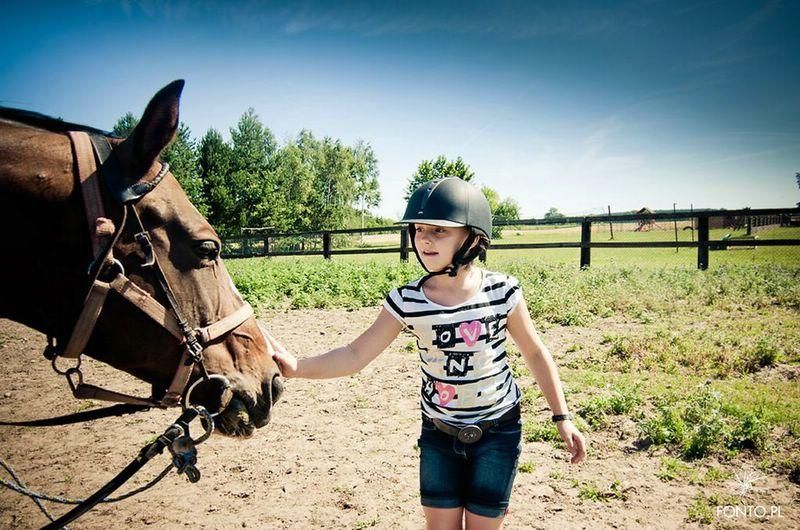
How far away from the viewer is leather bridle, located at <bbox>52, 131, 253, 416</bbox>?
5.54 feet

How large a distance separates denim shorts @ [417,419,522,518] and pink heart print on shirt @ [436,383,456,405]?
158 mm

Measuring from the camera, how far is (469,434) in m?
1.89

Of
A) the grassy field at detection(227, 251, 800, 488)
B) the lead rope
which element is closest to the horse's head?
the lead rope

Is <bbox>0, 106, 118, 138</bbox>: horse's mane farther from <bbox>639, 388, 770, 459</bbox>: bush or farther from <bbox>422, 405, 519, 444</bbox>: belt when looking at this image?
<bbox>639, 388, 770, 459</bbox>: bush

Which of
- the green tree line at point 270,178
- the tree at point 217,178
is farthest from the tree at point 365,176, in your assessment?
the tree at point 217,178

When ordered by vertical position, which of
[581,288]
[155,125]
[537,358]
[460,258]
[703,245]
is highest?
[155,125]

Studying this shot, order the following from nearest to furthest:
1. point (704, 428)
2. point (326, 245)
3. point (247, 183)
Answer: point (704, 428) < point (326, 245) < point (247, 183)

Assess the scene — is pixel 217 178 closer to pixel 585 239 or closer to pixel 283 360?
pixel 585 239

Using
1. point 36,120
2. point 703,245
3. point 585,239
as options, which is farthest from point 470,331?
point 585,239

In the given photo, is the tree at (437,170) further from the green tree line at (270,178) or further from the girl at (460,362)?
the girl at (460,362)

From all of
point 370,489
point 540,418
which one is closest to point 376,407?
point 370,489

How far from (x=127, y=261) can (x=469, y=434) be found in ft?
5.69

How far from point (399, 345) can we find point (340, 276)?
5.20 m

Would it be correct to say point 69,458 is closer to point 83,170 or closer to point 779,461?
point 83,170
